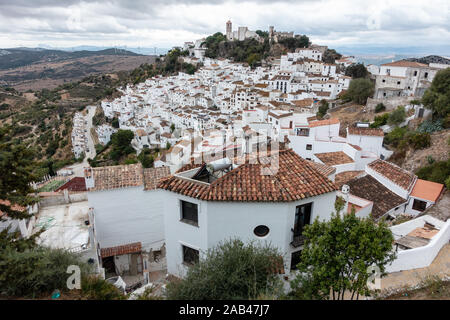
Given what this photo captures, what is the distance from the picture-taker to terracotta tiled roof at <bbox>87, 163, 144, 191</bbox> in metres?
12.2

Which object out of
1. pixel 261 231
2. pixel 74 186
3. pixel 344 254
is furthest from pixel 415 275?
pixel 74 186

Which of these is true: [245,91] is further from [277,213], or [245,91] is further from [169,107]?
[277,213]

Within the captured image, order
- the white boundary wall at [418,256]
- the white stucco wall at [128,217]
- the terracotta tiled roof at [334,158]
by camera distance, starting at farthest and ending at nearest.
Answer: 1. the terracotta tiled roof at [334,158]
2. the white stucco wall at [128,217]
3. the white boundary wall at [418,256]

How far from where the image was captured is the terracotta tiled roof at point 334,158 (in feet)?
68.8

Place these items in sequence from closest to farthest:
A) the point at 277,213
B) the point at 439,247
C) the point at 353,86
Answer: the point at 277,213 → the point at 439,247 → the point at 353,86

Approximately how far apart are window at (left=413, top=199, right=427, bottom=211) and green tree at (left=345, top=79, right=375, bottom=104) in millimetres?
33333

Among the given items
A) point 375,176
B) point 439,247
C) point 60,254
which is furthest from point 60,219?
point 375,176

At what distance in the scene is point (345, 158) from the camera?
70.9 ft

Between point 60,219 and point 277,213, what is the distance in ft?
30.3

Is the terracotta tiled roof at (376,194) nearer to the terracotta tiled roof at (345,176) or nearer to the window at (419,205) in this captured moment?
the window at (419,205)

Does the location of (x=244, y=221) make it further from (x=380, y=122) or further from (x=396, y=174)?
(x=380, y=122)

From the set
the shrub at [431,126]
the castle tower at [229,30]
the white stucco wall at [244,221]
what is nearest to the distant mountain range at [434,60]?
the shrub at [431,126]

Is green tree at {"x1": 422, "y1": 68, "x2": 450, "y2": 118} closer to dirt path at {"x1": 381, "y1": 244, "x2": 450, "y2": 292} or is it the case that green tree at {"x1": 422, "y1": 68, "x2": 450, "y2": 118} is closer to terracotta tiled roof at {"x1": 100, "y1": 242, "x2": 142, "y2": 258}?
dirt path at {"x1": 381, "y1": 244, "x2": 450, "y2": 292}

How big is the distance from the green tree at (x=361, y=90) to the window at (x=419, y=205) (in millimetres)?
33333
